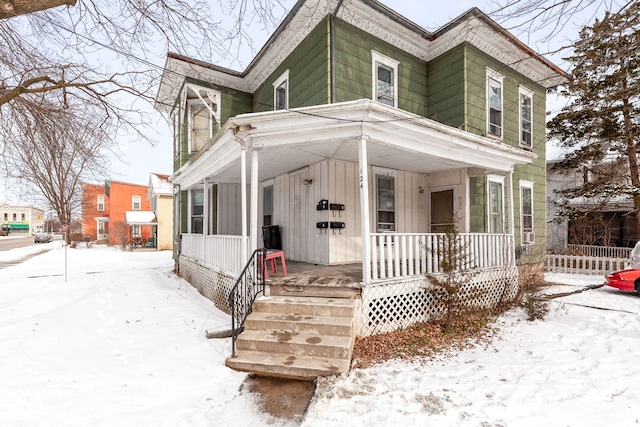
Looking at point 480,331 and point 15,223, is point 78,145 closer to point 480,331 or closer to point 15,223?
point 480,331

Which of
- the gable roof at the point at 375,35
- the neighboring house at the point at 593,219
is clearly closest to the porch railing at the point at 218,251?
the gable roof at the point at 375,35

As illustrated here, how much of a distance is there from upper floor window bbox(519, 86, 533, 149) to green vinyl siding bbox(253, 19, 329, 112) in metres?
7.48

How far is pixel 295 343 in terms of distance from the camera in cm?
404

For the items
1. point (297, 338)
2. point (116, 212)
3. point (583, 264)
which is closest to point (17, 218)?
point (116, 212)

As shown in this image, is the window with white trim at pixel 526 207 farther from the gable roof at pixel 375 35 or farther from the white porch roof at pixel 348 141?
the gable roof at pixel 375 35

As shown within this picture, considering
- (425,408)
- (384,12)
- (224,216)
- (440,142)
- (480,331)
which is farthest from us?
(224,216)

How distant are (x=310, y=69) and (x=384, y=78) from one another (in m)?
2.08

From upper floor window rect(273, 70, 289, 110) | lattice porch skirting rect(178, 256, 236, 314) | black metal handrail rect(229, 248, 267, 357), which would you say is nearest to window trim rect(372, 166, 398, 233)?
upper floor window rect(273, 70, 289, 110)

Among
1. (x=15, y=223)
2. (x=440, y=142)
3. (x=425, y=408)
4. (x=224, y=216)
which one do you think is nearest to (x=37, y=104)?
(x=224, y=216)

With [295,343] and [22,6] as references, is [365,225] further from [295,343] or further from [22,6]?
[22,6]

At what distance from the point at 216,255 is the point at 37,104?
189 inches

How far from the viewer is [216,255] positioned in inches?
287

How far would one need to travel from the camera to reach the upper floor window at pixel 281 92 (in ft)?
29.0

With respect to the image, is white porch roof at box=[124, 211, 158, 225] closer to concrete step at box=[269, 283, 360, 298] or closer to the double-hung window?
the double-hung window
